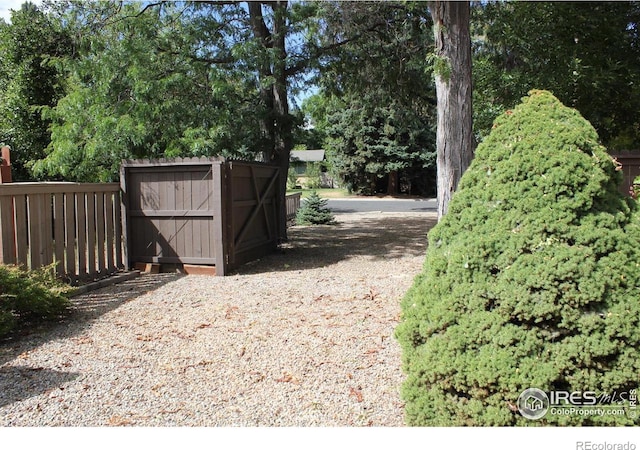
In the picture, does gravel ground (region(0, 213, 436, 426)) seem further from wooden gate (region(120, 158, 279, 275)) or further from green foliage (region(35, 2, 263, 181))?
green foliage (region(35, 2, 263, 181))

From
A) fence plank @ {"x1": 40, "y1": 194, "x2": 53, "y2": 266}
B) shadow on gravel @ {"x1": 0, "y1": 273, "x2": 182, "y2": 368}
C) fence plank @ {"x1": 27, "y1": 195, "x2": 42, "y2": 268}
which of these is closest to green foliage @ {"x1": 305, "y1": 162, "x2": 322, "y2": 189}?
shadow on gravel @ {"x1": 0, "y1": 273, "x2": 182, "y2": 368}

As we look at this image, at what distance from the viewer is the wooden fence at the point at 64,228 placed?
608 centimetres

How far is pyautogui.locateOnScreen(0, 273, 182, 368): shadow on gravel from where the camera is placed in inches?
158

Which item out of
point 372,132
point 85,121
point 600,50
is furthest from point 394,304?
point 372,132

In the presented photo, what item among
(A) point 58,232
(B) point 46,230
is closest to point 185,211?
(A) point 58,232

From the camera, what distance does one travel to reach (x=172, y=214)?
8352 mm

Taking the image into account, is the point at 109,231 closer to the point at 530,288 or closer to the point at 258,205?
the point at 258,205

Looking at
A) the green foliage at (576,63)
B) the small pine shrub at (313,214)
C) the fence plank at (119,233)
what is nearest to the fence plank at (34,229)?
the fence plank at (119,233)

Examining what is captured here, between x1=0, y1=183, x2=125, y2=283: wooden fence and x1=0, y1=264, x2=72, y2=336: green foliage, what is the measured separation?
48 cm

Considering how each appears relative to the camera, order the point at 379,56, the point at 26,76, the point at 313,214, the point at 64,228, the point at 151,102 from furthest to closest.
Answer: the point at 313,214
the point at 26,76
the point at 379,56
the point at 151,102
the point at 64,228

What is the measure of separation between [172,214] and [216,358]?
4.54 meters

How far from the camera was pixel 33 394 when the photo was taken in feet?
11.8

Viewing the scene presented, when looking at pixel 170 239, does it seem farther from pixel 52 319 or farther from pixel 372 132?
pixel 372 132

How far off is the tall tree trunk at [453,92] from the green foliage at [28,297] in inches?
169
